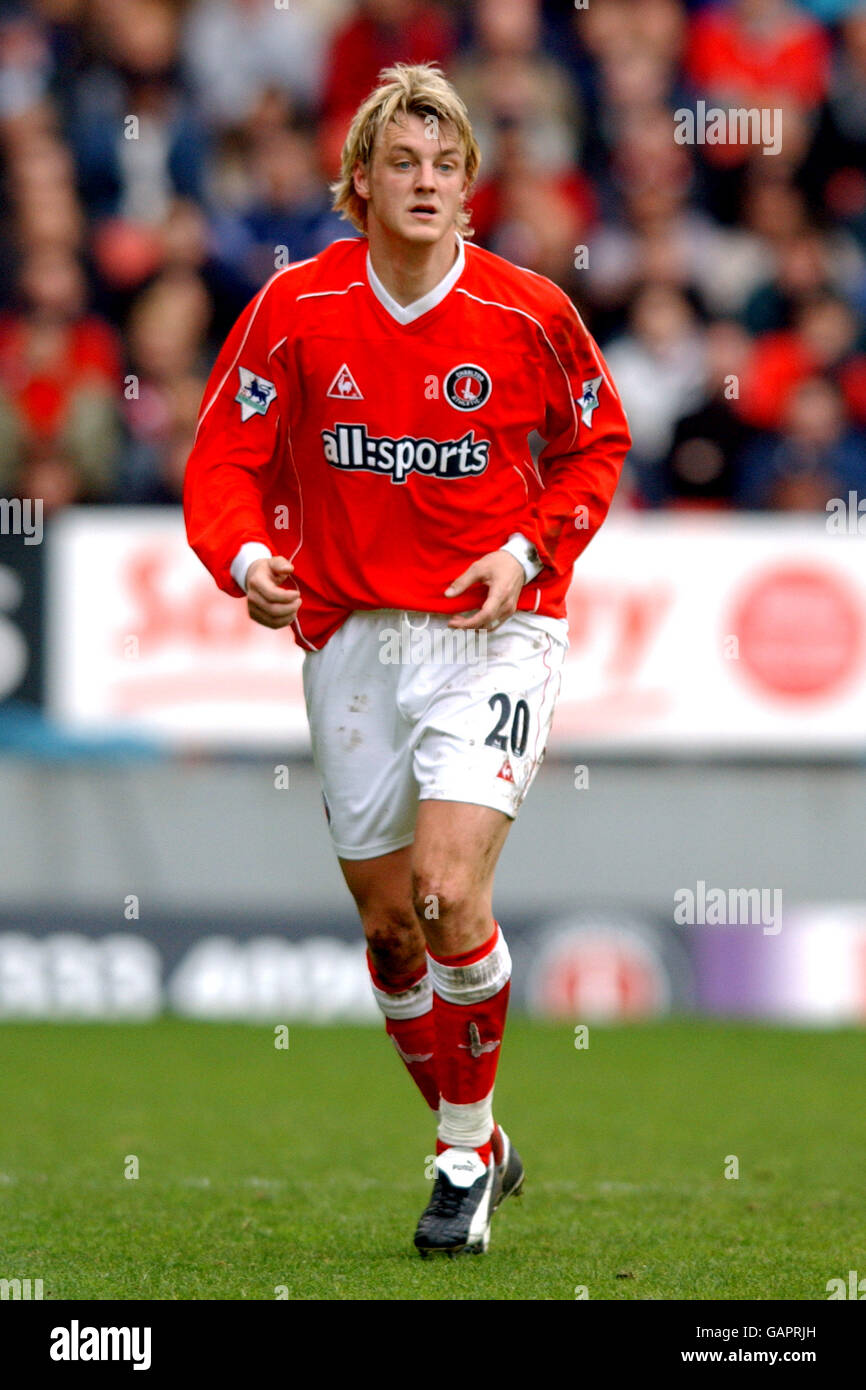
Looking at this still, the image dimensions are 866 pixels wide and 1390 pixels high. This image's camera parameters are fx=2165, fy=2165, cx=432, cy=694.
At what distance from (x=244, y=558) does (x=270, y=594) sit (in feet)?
0.89

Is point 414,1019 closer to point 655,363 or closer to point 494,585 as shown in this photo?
point 494,585

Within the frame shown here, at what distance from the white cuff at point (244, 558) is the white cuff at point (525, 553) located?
62cm

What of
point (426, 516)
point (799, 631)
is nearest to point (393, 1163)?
point (426, 516)

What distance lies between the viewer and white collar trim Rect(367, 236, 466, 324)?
564 cm

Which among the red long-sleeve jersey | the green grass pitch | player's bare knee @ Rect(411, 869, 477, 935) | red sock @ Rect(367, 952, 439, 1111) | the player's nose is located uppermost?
the player's nose

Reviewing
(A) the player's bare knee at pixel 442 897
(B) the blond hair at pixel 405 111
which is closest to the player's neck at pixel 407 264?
(B) the blond hair at pixel 405 111

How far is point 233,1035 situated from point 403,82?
6410 millimetres

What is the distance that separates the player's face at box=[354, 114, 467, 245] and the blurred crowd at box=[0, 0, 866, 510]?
641 cm

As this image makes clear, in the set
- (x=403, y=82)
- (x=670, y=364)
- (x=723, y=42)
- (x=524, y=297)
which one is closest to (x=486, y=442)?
(x=524, y=297)

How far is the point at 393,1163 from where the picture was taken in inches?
286

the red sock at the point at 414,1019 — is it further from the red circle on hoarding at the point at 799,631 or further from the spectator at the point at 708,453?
the spectator at the point at 708,453

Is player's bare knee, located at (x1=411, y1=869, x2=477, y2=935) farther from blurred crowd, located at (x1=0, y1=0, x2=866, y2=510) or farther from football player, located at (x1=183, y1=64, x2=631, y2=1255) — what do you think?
blurred crowd, located at (x1=0, y1=0, x2=866, y2=510)

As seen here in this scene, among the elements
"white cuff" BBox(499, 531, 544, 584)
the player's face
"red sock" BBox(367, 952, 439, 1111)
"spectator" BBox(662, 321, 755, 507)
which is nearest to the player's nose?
the player's face

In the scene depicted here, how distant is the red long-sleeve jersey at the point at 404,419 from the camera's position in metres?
5.62
